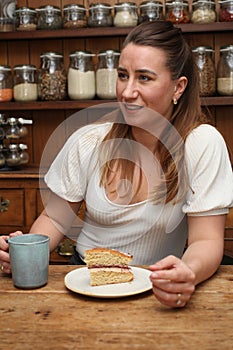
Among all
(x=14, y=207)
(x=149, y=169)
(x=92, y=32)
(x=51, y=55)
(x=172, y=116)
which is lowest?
(x=14, y=207)

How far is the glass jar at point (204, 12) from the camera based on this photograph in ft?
7.89

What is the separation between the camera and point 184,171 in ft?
4.49

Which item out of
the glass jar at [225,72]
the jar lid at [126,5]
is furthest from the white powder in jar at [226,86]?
the jar lid at [126,5]

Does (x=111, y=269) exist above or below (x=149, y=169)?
below

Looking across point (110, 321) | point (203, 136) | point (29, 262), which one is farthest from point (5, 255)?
point (203, 136)

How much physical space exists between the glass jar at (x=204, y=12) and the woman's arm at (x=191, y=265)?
4.61ft

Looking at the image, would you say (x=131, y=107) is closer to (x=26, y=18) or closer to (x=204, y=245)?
(x=204, y=245)

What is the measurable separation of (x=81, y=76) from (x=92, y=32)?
0.71 feet

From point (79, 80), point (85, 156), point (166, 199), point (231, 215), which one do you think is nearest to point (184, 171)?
point (166, 199)

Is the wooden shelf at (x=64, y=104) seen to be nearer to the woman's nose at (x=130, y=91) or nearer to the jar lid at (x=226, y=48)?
the jar lid at (x=226, y=48)

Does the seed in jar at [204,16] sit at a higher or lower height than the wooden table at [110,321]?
higher

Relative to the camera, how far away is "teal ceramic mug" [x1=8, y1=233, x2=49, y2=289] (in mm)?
998

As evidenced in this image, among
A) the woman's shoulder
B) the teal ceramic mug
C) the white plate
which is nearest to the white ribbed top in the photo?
the woman's shoulder

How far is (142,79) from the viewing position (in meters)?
1.35
